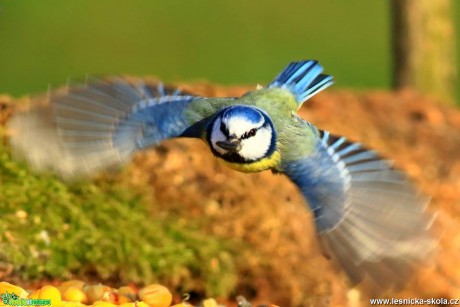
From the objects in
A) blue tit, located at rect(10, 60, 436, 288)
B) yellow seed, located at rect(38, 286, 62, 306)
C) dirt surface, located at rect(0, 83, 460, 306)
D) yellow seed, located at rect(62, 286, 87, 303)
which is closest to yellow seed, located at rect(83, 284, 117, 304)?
yellow seed, located at rect(62, 286, 87, 303)

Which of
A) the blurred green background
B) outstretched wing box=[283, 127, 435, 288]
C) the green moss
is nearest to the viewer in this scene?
outstretched wing box=[283, 127, 435, 288]

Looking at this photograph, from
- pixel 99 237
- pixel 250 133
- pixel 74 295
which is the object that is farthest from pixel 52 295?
pixel 250 133

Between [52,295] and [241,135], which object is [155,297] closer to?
[52,295]

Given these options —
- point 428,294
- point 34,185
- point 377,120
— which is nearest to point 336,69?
point 377,120

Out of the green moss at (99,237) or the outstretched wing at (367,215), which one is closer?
the outstretched wing at (367,215)

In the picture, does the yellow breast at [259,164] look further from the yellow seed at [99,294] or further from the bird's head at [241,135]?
the yellow seed at [99,294]

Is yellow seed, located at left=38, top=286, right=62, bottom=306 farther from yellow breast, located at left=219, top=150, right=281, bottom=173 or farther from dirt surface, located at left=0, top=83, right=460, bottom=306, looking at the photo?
dirt surface, located at left=0, top=83, right=460, bottom=306

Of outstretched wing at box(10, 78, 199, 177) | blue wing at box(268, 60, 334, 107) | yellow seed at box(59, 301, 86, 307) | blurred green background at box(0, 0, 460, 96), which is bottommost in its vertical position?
yellow seed at box(59, 301, 86, 307)

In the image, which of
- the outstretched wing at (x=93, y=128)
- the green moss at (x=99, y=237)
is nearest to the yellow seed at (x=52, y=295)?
the green moss at (x=99, y=237)
